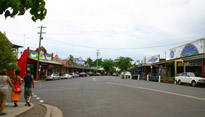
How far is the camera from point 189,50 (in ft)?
90.0

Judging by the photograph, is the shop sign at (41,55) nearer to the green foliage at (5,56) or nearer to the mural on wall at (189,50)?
the green foliage at (5,56)

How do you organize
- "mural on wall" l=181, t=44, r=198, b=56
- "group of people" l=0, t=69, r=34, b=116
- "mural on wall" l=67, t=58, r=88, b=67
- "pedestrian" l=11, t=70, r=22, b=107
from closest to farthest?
"group of people" l=0, t=69, r=34, b=116
"pedestrian" l=11, t=70, r=22, b=107
"mural on wall" l=181, t=44, r=198, b=56
"mural on wall" l=67, t=58, r=88, b=67

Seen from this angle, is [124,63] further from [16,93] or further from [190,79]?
[16,93]

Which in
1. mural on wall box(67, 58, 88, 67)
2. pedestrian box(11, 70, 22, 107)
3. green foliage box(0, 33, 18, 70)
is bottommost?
pedestrian box(11, 70, 22, 107)

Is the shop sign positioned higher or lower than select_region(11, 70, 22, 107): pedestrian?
higher

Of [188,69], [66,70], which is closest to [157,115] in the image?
[188,69]

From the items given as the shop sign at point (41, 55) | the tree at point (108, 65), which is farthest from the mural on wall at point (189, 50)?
the tree at point (108, 65)

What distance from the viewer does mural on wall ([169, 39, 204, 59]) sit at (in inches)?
965

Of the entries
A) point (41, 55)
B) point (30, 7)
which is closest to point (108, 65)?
point (41, 55)

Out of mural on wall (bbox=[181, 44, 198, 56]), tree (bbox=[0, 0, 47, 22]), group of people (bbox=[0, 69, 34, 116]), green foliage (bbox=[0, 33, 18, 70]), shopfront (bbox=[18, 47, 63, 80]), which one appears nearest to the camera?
tree (bbox=[0, 0, 47, 22])

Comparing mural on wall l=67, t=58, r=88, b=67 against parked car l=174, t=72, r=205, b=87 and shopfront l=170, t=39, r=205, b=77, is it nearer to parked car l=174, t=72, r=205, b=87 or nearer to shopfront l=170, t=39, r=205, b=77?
shopfront l=170, t=39, r=205, b=77

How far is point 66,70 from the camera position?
57.5 meters

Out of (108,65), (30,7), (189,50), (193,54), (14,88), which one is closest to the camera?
(30,7)

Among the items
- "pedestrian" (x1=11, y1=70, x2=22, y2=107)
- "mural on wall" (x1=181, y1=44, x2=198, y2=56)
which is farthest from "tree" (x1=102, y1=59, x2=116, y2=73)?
"pedestrian" (x1=11, y1=70, x2=22, y2=107)
